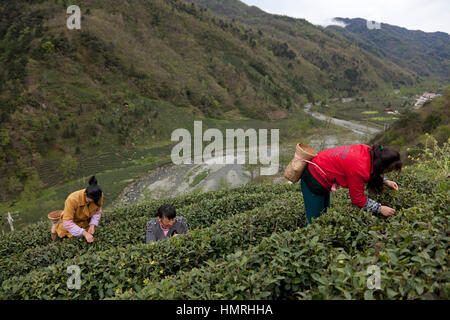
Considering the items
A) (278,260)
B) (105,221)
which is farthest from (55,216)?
(278,260)

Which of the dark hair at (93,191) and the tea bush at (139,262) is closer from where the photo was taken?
the tea bush at (139,262)

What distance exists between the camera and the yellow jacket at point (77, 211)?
4.44m

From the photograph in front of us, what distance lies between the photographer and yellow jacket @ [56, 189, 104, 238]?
4441 millimetres

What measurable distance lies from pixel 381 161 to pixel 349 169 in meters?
0.36

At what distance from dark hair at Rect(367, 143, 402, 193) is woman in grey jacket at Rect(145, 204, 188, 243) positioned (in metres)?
3.11

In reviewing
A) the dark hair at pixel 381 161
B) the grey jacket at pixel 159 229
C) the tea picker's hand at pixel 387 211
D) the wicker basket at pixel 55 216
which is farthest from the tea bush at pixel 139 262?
the wicker basket at pixel 55 216

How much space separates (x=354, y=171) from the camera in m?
3.10

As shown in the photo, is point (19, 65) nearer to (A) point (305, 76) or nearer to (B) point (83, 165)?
(B) point (83, 165)

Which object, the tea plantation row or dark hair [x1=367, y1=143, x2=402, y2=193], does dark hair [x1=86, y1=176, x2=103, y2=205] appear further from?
dark hair [x1=367, y1=143, x2=402, y2=193]

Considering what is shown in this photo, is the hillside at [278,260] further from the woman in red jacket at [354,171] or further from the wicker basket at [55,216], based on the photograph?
the wicker basket at [55,216]

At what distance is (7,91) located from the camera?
29891 mm

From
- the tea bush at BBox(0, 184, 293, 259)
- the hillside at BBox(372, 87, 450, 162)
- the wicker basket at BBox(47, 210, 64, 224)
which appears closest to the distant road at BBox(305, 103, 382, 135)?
the hillside at BBox(372, 87, 450, 162)

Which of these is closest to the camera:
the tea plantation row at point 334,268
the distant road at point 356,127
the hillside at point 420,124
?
the tea plantation row at point 334,268

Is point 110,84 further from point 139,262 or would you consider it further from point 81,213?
point 139,262
